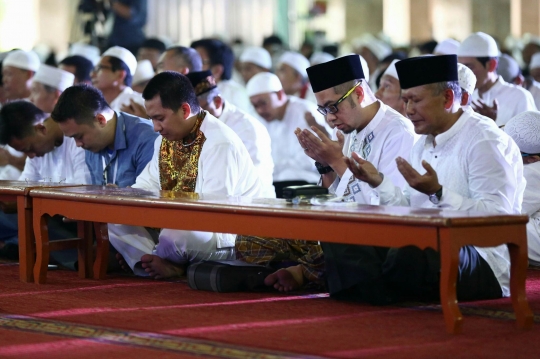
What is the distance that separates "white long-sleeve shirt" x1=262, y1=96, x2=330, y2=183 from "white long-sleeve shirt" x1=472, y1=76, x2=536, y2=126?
1509 millimetres

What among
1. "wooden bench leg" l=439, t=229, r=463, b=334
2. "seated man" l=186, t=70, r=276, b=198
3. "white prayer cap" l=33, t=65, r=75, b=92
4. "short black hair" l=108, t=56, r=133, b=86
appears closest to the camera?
"wooden bench leg" l=439, t=229, r=463, b=334

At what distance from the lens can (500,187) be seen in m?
4.14

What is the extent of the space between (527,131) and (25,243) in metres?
2.61

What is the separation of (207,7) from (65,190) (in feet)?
33.7

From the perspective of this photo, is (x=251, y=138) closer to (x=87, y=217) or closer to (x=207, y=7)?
(x=87, y=217)

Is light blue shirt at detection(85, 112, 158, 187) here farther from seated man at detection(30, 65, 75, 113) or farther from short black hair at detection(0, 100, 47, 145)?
seated man at detection(30, 65, 75, 113)

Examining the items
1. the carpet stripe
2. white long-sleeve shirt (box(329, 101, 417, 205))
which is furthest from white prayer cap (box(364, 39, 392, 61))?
the carpet stripe

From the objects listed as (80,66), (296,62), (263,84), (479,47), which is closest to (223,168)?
(479,47)

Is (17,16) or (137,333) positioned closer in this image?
(137,333)

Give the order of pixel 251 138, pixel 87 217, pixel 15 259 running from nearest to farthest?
pixel 87 217 < pixel 15 259 < pixel 251 138

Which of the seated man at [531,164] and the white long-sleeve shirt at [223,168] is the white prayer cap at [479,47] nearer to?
the seated man at [531,164]

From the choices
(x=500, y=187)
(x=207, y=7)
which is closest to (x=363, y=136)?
(x=500, y=187)

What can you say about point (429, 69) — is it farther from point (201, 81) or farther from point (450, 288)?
point (201, 81)

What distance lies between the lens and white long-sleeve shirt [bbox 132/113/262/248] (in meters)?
5.09
